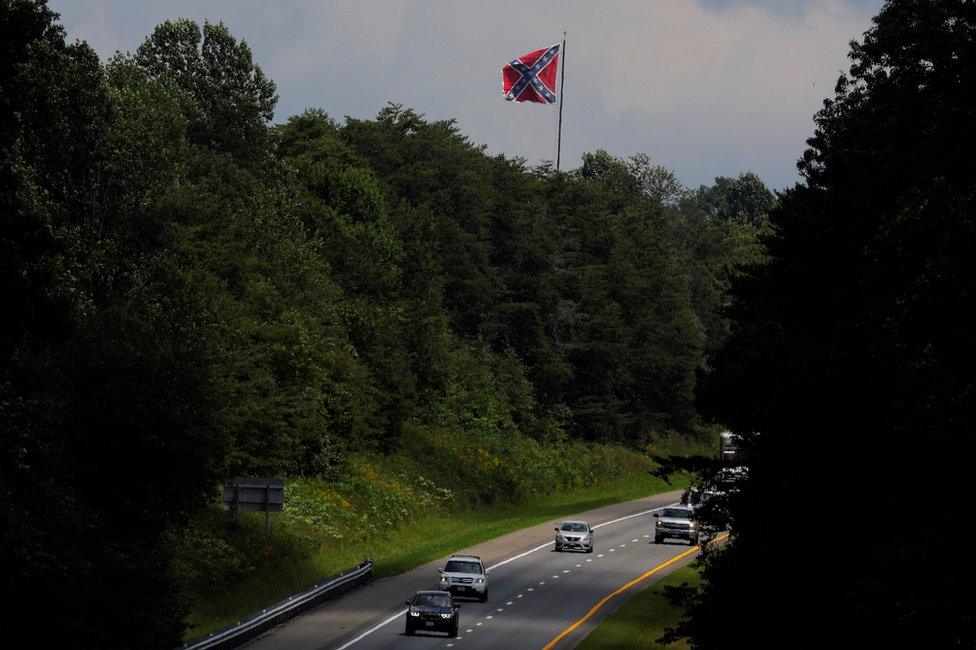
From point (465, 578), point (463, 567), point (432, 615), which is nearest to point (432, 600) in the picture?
point (432, 615)

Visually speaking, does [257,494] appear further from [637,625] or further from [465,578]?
[637,625]

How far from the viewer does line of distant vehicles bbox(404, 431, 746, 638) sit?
4381 cm

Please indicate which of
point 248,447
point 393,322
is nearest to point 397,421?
point 393,322

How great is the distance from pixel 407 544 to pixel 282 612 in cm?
2485

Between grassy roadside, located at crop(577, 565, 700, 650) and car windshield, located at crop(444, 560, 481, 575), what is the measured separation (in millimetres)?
5128

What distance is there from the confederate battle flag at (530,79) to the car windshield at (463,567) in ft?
183

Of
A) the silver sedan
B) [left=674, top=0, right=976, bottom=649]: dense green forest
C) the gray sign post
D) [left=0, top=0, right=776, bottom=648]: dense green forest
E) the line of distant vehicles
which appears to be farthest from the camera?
the silver sedan

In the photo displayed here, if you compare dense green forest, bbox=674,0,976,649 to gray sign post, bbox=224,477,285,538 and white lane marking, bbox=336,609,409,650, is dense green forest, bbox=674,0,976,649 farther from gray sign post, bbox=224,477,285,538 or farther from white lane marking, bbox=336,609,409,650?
gray sign post, bbox=224,477,285,538

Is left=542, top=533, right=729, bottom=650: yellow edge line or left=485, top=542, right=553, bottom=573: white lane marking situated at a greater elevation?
left=485, top=542, right=553, bottom=573: white lane marking

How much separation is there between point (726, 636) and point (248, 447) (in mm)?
29779

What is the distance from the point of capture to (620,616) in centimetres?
5362

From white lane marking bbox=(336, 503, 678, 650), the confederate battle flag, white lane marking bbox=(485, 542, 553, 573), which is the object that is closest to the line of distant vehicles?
white lane marking bbox=(485, 542, 553, 573)

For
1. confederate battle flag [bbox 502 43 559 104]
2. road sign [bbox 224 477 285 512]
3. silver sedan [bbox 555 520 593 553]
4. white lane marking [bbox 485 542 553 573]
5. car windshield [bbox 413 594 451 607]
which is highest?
confederate battle flag [bbox 502 43 559 104]

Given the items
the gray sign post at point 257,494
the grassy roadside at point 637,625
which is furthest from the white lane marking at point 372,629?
the grassy roadside at point 637,625
